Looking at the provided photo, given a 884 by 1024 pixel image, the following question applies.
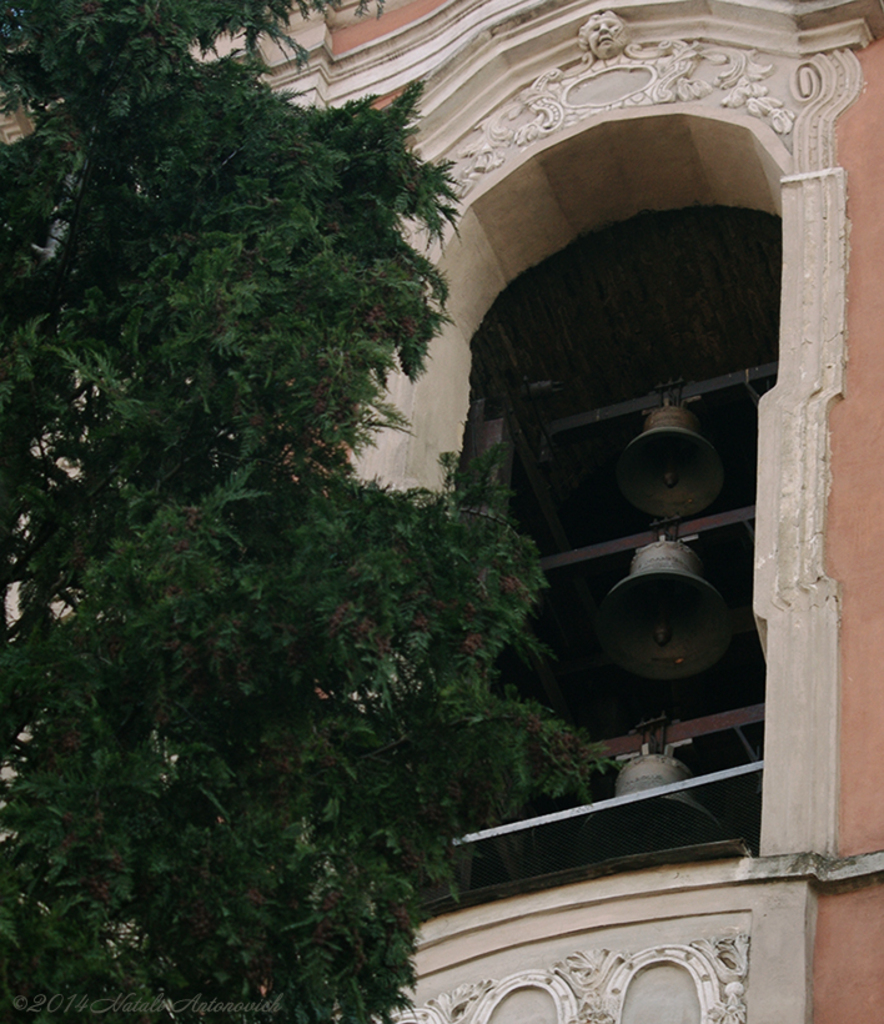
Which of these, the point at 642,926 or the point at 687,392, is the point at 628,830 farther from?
the point at 687,392

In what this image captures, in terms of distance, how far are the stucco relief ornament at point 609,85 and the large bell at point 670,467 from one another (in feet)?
5.24

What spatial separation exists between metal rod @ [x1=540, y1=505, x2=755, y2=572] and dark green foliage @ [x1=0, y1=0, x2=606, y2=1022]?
3.22 m

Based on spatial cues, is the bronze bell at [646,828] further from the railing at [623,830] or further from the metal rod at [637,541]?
the metal rod at [637,541]

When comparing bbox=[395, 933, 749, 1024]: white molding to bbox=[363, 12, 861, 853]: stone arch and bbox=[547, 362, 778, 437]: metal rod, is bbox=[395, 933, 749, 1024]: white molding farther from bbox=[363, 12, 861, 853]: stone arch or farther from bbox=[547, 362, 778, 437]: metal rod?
bbox=[547, 362, 778, 437]: metal rod

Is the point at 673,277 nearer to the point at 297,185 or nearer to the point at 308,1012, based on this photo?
the point at 297,185

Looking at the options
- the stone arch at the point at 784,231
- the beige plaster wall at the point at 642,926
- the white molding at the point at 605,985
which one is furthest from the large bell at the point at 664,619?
the white molding at the point at 605,985

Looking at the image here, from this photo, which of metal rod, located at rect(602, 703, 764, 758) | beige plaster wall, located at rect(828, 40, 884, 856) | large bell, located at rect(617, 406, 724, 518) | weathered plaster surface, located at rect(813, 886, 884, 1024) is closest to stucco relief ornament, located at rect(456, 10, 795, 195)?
beige plaster wall, located at rect(828, 40, 884, 856)

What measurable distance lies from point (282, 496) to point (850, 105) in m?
5.25

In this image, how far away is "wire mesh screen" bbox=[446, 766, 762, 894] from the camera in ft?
24.8

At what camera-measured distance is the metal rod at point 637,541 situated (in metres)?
9.60

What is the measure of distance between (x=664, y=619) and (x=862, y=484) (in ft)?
4.32

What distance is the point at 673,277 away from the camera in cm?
1133

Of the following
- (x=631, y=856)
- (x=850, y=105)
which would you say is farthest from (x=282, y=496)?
(x=850, y=105)

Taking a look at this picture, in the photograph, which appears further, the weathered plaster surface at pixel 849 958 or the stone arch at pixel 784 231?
the stone arch at pixel 784 231
